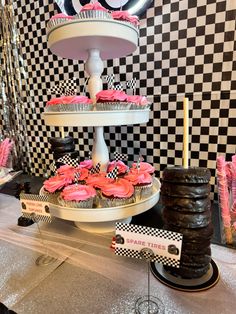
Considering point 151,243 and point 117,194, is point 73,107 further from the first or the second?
point 151,243

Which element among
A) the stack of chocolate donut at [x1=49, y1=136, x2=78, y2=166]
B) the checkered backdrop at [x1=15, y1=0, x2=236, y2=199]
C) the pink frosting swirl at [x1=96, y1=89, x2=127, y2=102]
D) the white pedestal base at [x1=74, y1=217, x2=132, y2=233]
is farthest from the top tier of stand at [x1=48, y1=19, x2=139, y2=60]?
the white pedestal base at [x1=74, y1=217, x2=132, y2=233]

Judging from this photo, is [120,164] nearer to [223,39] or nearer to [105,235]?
[105,235]

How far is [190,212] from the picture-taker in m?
0.51

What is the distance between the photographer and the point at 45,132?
5.00 ft

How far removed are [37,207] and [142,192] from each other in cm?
37

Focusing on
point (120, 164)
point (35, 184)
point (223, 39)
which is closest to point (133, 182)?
point (120, 164)

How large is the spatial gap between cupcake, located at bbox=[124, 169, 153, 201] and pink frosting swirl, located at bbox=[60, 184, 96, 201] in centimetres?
15

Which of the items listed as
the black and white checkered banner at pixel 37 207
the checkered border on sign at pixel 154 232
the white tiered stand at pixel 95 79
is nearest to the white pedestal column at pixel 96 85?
the white tiered stand at pixel 95 79

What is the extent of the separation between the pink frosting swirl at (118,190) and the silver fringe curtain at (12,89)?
1089mm

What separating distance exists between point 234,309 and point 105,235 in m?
0.44

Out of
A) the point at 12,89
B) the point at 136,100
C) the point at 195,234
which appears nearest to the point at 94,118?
the point at 136,100

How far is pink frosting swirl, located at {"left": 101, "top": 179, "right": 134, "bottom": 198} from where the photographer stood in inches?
28.0

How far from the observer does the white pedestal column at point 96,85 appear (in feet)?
2.66

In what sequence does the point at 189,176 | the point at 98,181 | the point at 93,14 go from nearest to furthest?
the point at 189,176
the point at 93,14
the point at 98,181
